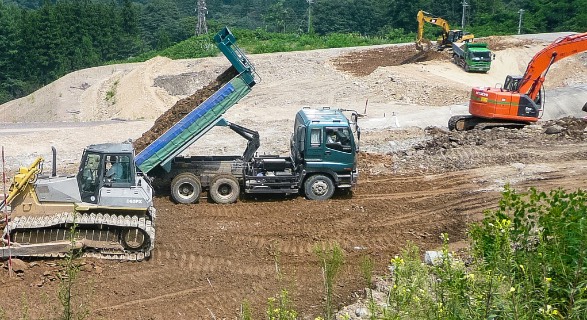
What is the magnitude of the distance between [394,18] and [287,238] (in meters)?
63.9

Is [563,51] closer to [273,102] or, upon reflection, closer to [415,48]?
[273,102]

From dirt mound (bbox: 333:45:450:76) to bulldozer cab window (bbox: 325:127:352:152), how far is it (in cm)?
2192

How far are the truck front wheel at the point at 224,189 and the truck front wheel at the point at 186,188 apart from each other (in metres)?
0.36

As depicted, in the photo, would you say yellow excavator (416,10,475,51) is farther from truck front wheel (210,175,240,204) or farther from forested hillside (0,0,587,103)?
truck front wheel (210,175,240,204)

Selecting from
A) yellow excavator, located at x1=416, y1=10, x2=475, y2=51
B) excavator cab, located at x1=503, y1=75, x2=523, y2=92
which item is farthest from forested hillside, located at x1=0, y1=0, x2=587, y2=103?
excavator cab, located at x1=503, y1=75, x2=523, y2=92

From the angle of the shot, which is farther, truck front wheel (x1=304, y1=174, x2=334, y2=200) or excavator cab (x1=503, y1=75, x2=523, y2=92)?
excavator cab (x1=503, y1=75, x2=523, y2=92)

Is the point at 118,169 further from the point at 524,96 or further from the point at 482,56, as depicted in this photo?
the point at 482,56

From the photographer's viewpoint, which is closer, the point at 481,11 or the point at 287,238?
the point at 287,238

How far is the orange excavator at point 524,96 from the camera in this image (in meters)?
23.7

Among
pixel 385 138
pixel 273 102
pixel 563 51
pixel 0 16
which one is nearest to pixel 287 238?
pixel 385 138

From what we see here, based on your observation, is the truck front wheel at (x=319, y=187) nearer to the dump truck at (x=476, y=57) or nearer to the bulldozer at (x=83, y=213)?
the bulldozer at (x=83, y=213)

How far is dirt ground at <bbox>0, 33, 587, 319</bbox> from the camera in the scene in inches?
479

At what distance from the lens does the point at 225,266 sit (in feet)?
44.1

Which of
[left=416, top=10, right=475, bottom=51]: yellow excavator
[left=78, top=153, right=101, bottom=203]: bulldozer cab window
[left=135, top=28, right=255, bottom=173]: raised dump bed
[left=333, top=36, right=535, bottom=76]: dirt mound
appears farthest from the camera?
[left=416, top=10, right=475, bottom=51]: yellow excavator
